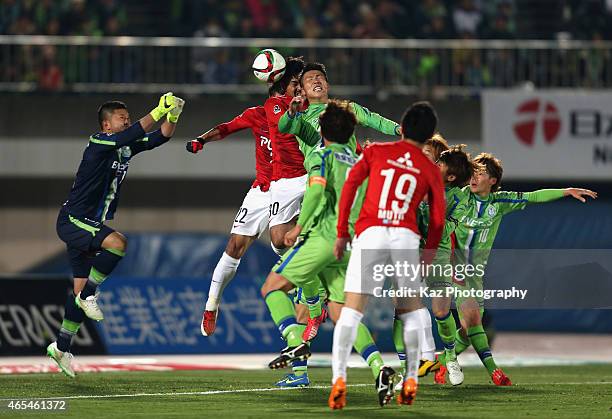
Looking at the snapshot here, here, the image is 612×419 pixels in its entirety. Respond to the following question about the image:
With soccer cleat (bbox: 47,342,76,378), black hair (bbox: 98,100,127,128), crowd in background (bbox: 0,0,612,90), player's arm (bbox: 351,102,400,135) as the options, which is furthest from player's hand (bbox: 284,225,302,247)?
crowd in background (bbox: 0,0,612,90)

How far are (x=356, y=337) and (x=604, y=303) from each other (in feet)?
23.9

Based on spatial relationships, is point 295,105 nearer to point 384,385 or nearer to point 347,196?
point 347,196

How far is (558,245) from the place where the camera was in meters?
24.5

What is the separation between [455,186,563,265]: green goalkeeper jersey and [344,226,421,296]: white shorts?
10.4 feet

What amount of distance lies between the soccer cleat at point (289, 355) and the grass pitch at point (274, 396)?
13.1 inches

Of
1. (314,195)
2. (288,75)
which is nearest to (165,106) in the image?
(288,75)

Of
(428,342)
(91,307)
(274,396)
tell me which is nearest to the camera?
(274,396)

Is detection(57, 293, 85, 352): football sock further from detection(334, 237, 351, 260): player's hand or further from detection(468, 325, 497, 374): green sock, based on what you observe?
detection(334, 237, 351, 260): player's hand

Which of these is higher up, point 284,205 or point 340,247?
point 340,247

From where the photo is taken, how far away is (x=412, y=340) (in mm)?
9773

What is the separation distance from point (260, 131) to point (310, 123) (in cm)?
149

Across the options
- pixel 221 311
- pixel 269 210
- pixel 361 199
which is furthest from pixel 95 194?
pixel 221 311

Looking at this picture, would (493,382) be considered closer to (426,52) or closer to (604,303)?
(604,303)

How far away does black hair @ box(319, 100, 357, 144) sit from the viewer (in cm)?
1009
